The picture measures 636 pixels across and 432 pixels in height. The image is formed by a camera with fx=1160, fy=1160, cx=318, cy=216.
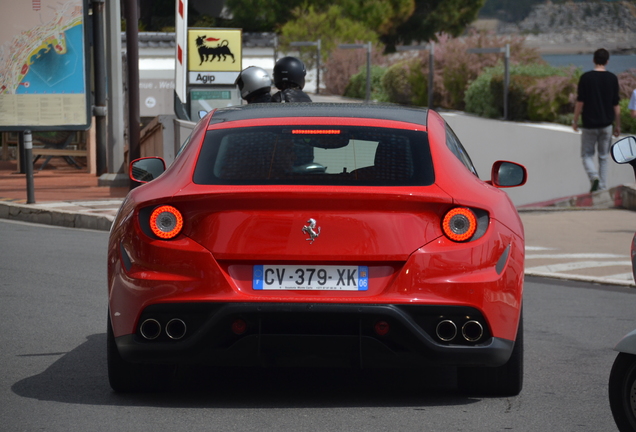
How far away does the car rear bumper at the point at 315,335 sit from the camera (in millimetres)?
4957

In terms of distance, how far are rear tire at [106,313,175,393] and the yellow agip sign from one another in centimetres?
1598

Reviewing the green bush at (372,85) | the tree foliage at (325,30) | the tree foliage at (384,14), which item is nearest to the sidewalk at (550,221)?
the green bush at (372,85)

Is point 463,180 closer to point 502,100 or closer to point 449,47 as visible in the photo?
point 502,100

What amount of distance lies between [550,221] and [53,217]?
629 cm

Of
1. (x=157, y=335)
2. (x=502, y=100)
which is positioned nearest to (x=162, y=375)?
(x=157, y=335)

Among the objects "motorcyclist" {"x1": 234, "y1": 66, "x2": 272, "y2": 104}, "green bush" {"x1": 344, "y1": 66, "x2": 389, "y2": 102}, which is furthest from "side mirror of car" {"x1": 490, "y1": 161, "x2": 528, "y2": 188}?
"green bush" {"x1": 344, "y1": 66, "x2": 389, "y2": 102}

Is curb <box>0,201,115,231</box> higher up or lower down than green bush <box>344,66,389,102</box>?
lower down

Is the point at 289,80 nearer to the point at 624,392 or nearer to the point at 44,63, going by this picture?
the point at 624,392

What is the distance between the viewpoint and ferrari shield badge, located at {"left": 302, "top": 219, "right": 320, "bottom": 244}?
5.02m

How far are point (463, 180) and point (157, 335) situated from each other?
1542 mm

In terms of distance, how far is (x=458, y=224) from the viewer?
506cm

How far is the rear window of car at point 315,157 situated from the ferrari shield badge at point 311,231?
205 millimetres

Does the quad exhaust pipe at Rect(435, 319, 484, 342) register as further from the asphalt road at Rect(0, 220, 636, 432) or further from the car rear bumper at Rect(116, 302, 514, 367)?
the asphalt road at Rect(0, 220, 636, 432)

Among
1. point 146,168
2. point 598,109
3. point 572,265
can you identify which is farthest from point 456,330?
point 598,109
